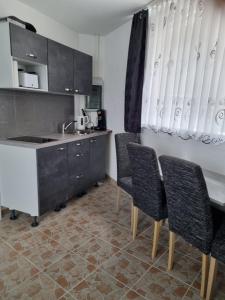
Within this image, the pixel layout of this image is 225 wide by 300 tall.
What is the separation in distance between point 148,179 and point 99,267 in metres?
0.83

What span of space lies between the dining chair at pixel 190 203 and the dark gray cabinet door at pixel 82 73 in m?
2.03

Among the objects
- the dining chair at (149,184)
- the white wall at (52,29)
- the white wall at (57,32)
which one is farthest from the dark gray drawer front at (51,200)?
the white wall at (52,29)

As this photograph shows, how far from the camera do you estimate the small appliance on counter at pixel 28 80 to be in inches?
86.6

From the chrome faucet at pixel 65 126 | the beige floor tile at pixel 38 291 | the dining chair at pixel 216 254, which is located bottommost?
the beige floor tile at pixel 38 291

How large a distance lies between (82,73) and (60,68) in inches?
18.0

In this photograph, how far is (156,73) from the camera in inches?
93.4

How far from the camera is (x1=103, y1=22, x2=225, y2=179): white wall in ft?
6.36

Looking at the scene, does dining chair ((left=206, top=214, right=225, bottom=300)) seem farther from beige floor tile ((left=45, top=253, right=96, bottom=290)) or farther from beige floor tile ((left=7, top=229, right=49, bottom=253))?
beige floor tile ((left=7, top=229, right=49, bottom=253))

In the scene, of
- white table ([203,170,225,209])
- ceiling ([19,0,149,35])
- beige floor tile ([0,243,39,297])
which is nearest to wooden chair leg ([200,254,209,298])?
white table ([203,170,225,209])

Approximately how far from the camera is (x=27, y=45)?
6.93 ft

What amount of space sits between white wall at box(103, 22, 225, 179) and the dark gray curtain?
0.24 metres

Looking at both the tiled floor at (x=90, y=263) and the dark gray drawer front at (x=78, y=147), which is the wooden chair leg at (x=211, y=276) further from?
the dark gray drawer front at (x=78, y=147)

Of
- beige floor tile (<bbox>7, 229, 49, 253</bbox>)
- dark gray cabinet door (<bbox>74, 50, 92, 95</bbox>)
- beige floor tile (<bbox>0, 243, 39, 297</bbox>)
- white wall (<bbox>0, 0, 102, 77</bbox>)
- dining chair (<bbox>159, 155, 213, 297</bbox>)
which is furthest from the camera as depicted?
dark gray cabinet door (<bbox>74, 50, 92, 95</bbox>)

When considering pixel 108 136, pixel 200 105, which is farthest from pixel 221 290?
pixel 108 136
